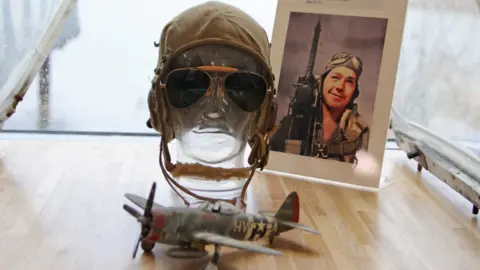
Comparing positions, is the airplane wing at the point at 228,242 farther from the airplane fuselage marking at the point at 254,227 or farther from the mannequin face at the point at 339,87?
the mannequin face at the point at 339,87

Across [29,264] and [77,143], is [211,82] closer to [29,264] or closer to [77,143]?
[29,264]

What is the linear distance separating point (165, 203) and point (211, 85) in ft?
0.68

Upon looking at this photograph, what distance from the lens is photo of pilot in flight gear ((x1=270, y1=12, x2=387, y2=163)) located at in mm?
1112

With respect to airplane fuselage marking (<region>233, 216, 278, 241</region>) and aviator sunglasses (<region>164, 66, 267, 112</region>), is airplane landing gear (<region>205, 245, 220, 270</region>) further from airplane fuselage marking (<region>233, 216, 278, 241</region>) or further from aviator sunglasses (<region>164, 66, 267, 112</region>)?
aviator sunglasses (<region>164, 66, 267, 112</region>)

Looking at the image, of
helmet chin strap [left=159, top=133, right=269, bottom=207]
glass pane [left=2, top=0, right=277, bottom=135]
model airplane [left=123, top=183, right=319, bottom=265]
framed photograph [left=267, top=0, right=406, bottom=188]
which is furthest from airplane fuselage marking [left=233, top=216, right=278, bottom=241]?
glass pane [left=2, top=0, right=277, bottom=135]

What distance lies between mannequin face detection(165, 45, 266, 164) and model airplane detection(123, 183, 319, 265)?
0.66ft

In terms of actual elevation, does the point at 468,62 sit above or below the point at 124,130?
above

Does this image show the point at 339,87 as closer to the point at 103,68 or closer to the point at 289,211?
the point at 289,211

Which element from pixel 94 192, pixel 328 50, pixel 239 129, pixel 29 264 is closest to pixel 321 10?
pixel 328 50

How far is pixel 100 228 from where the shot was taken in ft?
2.92

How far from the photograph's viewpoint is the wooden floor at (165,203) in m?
0.81

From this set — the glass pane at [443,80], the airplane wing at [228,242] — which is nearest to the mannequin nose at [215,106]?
the airplane wing at [228,242]

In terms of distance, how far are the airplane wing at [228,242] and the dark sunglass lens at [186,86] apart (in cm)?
26

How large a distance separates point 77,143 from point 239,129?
451mm
